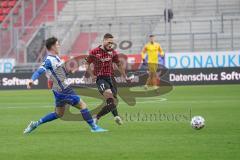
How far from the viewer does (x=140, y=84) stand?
34.7m

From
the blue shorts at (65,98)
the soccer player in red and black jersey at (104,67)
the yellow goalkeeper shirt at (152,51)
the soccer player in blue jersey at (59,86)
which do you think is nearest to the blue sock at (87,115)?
the soccer player in blue jersey at (59,86)

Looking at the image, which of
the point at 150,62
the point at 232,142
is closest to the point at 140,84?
the point at 150,62

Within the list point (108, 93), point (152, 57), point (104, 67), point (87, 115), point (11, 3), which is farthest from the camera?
point (11, 3)

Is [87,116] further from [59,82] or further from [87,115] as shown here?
[59,82]

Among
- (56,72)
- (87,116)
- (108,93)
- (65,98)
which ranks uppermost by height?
(56,72)

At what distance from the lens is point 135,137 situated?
12.8 metres

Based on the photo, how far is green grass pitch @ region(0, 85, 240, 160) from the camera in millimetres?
10453

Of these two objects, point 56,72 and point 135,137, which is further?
point 56,72

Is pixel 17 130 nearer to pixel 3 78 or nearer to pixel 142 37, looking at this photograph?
pixel 3 78

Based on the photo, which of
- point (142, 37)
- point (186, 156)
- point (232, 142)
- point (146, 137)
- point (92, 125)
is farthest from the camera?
point (142, 37)

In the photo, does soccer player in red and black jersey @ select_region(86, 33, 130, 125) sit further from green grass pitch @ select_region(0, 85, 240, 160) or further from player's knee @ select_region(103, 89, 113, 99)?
green grass pitch @ select_region(0, 85, 240, 160)

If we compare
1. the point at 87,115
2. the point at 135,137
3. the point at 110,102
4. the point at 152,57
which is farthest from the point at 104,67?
the point at 152,57

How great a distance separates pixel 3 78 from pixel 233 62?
1247 cm

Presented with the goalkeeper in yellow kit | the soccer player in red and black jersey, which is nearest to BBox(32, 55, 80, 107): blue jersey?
the soccer player in red and black jersey
